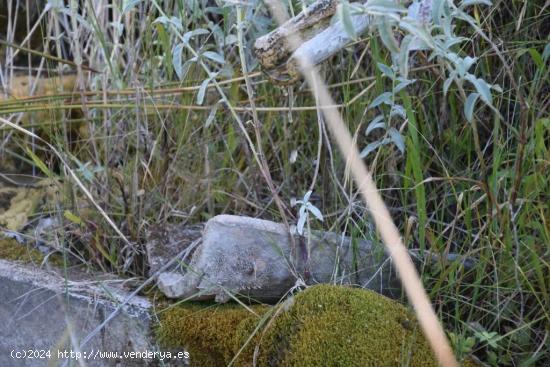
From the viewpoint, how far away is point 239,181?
91.8 inches

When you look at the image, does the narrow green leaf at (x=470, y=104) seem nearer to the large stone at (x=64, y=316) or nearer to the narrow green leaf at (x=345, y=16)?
the narrow green leaf at (x=345, y=16)

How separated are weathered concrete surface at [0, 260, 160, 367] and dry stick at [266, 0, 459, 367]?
66 centimetres

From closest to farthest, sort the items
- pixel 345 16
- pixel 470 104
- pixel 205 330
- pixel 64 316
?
pixel 345 16, pixel 470 104, pixel 205 330, pixel 64 316

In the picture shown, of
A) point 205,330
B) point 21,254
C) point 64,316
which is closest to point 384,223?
point 205,330

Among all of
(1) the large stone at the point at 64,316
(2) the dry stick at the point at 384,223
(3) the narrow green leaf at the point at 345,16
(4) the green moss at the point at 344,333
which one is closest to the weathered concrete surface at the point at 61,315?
(1) the large stone at the point at 64,316

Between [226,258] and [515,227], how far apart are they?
74 cm

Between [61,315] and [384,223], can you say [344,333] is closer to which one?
[384,223]

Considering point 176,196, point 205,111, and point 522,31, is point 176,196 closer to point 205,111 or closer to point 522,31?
point 205,111

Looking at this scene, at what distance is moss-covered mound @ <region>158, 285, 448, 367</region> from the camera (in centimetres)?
163

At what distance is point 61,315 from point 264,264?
0.57 metres

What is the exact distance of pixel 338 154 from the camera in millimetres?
2205

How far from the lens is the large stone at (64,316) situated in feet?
6.07

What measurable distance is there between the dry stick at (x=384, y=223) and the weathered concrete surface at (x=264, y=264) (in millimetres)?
56

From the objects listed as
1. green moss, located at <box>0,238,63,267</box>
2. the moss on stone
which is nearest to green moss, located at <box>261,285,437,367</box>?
the moss on stone
